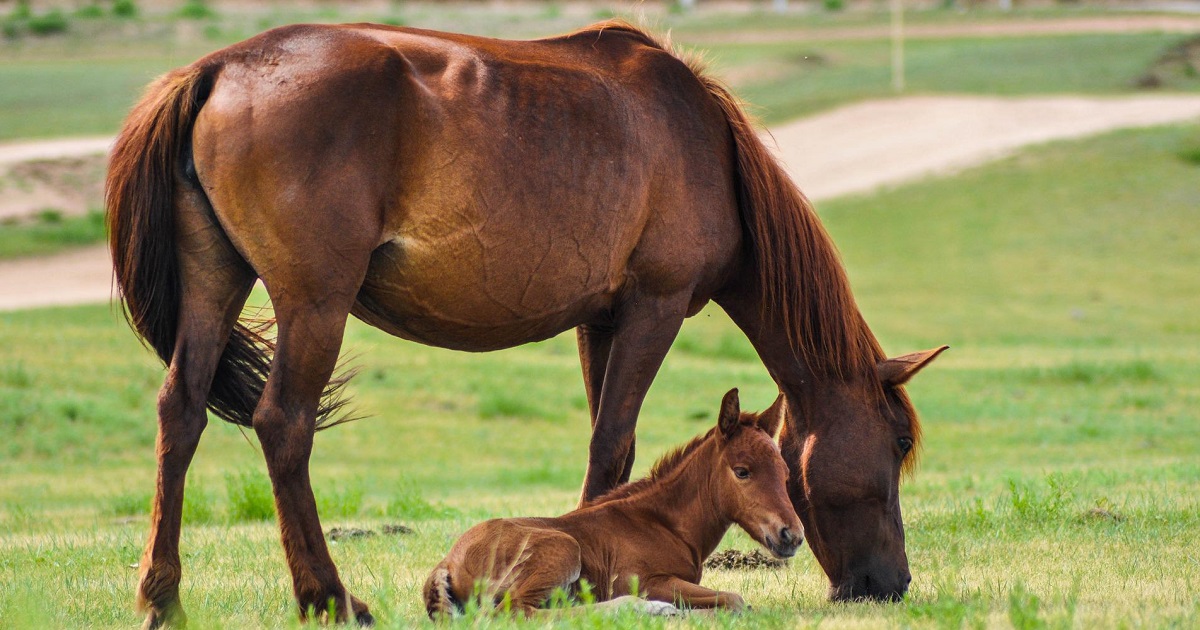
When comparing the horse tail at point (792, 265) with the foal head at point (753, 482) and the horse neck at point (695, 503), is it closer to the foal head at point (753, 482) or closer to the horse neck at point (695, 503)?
the foal head at point (753, 482)

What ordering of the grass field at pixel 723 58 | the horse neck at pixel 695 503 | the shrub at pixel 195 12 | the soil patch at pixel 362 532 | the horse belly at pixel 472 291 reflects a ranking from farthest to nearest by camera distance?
the shrub at pixel 195 12 < the grass field at pixel 723 58 < the soil patch at pixel 362 532 < the horse neck at pixel 695 503 < the horse belly at pixel 472 291

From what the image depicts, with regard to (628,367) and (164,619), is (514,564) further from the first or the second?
(164,619)

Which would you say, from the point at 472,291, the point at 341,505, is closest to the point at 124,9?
the point at 341,505

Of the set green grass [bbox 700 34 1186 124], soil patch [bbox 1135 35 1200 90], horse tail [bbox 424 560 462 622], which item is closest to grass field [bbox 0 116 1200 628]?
horse tail [bbox 424 560 462 622]

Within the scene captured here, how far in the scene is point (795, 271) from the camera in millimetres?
5977

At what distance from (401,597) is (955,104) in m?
33.2

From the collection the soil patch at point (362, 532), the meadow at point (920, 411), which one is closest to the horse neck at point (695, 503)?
the meadow at point (920, 411)

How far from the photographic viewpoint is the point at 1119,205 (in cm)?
2619

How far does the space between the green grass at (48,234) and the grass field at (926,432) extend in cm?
519

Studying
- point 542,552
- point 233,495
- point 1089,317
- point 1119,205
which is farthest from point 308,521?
point 1119,205

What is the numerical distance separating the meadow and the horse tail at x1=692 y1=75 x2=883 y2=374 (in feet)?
3.59

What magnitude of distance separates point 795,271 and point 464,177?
166 cm

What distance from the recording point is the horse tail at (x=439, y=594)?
504 centimetres

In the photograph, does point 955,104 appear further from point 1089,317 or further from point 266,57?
point 266,57
